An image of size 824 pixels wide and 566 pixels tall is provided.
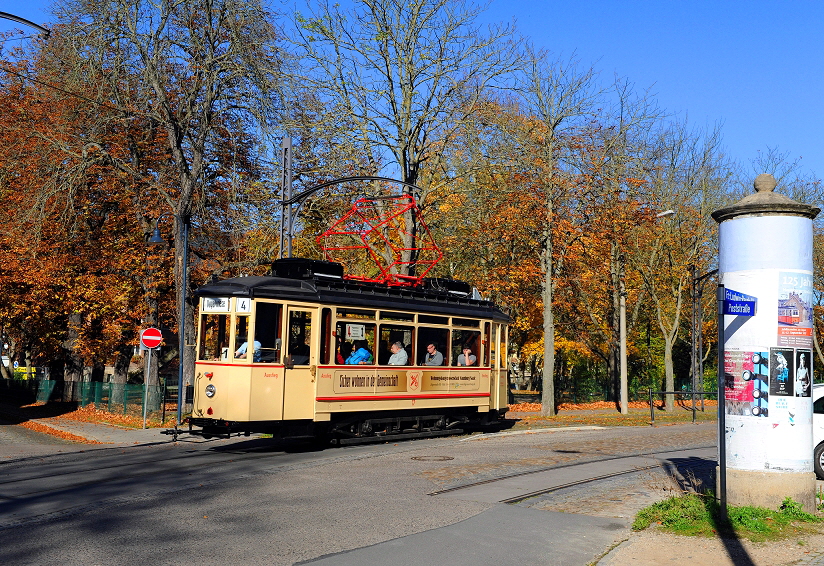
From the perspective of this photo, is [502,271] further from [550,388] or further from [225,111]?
[225,111]

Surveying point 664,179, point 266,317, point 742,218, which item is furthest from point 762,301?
point 664,179

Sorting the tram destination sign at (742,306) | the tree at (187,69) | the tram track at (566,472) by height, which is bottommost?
the tram track at (566,472)

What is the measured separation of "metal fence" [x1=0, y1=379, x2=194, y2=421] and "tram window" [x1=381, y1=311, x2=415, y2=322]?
8.34m

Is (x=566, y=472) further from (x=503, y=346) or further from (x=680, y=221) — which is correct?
(x=680, y=221)

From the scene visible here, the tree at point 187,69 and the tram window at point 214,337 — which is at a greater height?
the tree at point 187,69

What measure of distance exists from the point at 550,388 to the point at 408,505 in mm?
19179

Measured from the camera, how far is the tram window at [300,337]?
1582cm

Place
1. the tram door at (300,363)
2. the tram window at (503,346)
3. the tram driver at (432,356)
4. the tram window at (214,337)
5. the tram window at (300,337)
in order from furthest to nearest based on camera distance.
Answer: the tram window at (503,346) → the tram driver at (432,356) → the tram window at (300,337) → the tram door at (300,363) → the tram window at (214,337)

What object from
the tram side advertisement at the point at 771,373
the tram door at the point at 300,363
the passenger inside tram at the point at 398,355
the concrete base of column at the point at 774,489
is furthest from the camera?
the passenger inside tram at the point at 398,355

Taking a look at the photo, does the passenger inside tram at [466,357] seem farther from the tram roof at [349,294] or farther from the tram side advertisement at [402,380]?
the tram roof at [349,294]

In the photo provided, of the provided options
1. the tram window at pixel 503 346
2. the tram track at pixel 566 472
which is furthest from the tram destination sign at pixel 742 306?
the tram window at pixel 503 346

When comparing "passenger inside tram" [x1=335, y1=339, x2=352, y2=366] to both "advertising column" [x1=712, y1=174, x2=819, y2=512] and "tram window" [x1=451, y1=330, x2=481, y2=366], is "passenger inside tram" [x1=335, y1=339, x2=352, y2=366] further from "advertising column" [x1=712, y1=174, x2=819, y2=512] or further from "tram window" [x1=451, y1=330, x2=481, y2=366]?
"advertising column" [x1=712, y1=174, x2=819, y2=512]

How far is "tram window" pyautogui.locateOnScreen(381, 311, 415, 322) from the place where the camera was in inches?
689

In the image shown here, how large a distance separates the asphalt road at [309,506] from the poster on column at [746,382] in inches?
70.5
